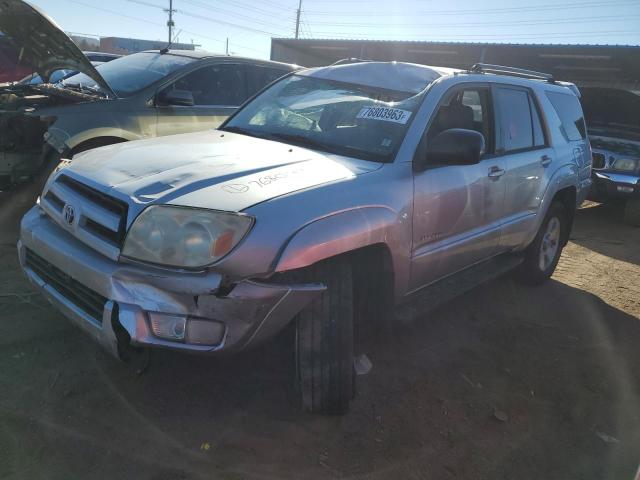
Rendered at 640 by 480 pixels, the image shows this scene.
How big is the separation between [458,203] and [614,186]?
20.1ft

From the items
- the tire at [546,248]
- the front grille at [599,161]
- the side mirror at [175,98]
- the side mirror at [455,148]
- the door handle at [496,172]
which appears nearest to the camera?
the side mirror at [455,148]

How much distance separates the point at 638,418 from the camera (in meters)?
→ 3.11

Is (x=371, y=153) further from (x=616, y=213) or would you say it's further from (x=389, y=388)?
(x=616, y=213)

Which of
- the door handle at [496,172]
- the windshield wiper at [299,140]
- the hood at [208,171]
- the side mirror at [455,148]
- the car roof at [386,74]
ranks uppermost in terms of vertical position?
the car roof at [386,74]

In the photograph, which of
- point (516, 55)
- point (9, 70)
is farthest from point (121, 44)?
point (9, 70)

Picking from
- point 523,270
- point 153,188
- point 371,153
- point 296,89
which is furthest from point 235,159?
point 523,270

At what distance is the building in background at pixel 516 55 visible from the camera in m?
17.6

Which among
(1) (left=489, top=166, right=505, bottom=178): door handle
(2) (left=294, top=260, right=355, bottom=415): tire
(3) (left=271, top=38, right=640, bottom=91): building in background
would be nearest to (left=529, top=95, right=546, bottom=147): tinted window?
(1) (left=489, top=166, right=505, bottom=178): door handle

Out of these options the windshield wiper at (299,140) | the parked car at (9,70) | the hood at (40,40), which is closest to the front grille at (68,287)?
the windshield wiper at (299,140)

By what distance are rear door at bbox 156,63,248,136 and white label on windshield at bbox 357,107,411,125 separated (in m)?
2.76

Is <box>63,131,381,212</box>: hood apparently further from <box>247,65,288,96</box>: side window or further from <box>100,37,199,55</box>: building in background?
<box>100,37,199,55</box>: building in background

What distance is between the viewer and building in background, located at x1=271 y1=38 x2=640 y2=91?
17575 millimetres

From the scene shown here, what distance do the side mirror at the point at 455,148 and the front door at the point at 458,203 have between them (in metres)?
0.08

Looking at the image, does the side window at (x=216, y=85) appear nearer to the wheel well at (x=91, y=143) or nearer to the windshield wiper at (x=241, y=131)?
the wheel well at (x=91, y=143)
